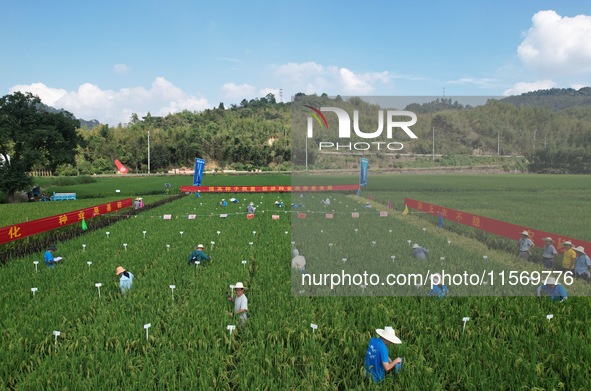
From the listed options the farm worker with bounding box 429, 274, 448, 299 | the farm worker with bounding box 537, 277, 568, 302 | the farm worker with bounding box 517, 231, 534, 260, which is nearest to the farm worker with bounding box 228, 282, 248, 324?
the farm worker with bounding box 429, 274, 448, 299

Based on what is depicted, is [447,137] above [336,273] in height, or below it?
above

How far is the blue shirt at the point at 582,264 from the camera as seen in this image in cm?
926

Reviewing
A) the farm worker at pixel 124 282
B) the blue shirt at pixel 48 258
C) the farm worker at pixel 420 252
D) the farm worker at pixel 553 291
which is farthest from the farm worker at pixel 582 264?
the blue shirt at pixel 48 258

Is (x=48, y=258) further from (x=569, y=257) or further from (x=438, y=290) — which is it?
(x=569, y=257)

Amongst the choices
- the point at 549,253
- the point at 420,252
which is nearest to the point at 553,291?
the point at 549,253

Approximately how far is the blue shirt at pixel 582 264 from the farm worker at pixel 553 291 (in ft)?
5.87

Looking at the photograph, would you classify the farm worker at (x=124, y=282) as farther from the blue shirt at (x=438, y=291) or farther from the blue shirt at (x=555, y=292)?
the blue shirt at (x=555, y=292)

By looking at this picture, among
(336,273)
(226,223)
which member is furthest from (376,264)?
(226,223)

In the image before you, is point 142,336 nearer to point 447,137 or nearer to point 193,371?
point 193,371

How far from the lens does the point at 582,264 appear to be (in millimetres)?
9359

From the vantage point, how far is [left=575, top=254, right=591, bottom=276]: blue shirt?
9258 mm

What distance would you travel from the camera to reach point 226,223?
18984mm

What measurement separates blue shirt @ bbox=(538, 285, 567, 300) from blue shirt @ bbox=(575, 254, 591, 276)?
1834 millimetres

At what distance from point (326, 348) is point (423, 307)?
2309mm
